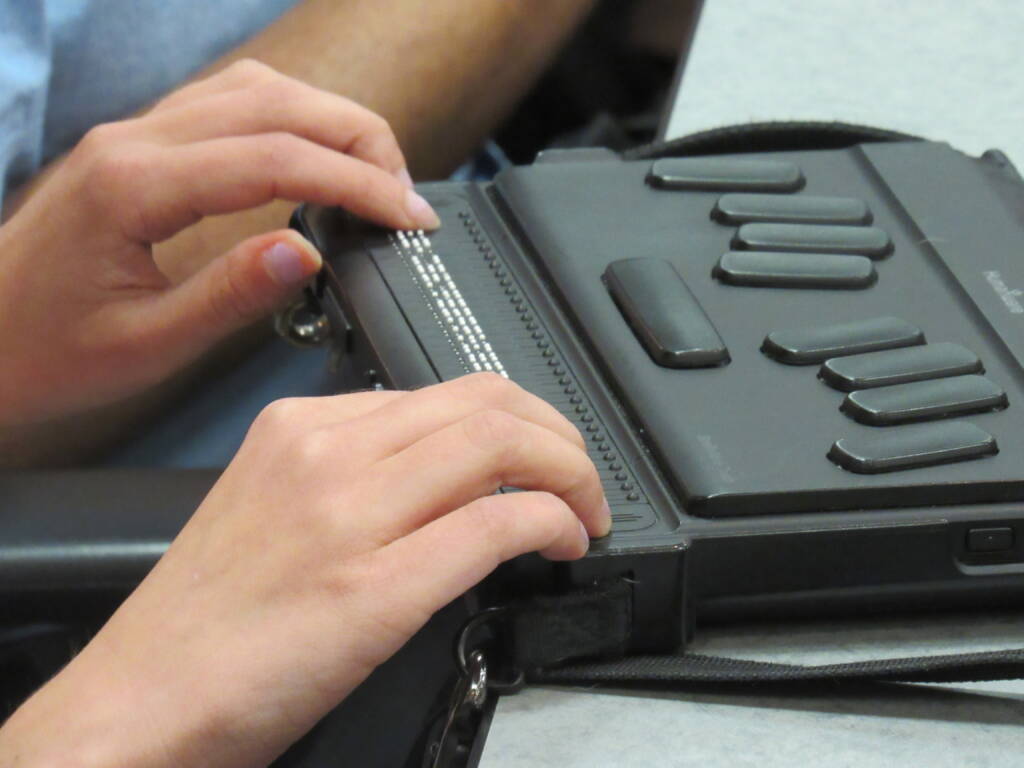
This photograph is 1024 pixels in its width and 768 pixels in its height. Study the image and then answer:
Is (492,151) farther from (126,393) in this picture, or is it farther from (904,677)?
(904,677)

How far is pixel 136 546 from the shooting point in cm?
58

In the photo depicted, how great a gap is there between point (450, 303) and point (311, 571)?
7.4 inches

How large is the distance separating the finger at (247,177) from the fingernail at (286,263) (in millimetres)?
36

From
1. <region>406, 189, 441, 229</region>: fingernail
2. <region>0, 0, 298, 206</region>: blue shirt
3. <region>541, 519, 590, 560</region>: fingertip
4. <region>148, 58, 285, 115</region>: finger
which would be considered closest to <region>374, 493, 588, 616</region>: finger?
<region>541, 519, 590, 560</region>: fingertip

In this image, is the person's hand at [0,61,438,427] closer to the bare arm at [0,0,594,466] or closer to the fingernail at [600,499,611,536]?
the bare arm at [0,0,594,466]

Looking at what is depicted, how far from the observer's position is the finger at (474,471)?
0.51m

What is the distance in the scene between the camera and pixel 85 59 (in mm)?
905

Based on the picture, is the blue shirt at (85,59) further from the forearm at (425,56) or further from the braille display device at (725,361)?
the braille display device at (725,361)

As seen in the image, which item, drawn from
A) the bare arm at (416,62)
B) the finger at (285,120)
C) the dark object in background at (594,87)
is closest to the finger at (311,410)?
the finger at (285,120)

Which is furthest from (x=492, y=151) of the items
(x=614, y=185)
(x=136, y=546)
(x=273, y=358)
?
(x=136, y=546)

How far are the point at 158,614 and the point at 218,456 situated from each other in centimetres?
34

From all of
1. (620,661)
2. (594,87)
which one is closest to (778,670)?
(620,661)

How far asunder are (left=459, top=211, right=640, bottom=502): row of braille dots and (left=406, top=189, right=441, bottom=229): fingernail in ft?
0.06

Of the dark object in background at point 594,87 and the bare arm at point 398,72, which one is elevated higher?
the bare arm at point 398,72
